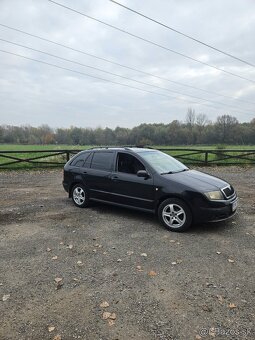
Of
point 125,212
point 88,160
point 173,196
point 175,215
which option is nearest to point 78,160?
point 88,160

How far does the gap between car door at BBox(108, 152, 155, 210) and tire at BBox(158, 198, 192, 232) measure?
0.33 m

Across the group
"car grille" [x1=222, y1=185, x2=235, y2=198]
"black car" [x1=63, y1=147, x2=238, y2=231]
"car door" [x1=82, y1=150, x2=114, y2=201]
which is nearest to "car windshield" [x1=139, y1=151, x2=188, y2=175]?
"black car" [x1=63, y1=147, x2=238, y2=231]

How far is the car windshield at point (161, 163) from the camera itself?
652 centimetres

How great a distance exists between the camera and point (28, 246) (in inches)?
200

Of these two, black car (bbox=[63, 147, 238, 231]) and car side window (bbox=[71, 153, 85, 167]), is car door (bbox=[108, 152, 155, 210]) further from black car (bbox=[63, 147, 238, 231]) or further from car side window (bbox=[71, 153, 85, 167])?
car side window (bbox=[71, 153, 85, 167])

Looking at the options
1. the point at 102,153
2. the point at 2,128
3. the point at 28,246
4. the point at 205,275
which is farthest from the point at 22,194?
the point at 2,128

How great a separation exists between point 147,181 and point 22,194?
516 centimetres

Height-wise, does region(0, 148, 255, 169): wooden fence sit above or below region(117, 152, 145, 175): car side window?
below

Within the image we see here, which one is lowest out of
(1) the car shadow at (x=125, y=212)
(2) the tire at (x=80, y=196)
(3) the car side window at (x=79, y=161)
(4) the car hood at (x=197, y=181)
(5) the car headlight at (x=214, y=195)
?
(1) the car shadow at (x=125, y=212)

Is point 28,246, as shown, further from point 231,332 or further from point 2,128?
point 2,128

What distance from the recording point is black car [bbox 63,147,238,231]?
5730 millimetres

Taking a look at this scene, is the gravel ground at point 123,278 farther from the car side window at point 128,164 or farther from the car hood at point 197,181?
the car side window at point 128,164

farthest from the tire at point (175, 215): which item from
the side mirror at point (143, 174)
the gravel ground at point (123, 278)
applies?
the side mirror at point (143, 174)

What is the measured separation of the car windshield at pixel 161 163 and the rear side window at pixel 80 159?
5.48 feet
